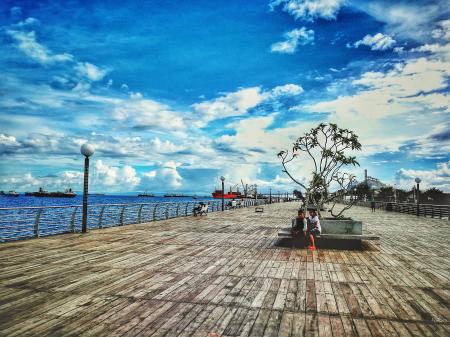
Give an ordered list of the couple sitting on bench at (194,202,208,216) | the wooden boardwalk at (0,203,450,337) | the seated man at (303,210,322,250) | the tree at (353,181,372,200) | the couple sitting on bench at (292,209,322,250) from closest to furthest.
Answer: the wooden boardwalk at (0,203,450,337), the seated man at (303,210,322,250), the couple sitting on bench at (292,209,322,250), the couple sitting on bench at (194,202,208,216), the tree at (353,181,372,200)

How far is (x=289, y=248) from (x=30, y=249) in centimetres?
740

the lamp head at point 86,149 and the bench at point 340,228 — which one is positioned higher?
the lamp head at point 86,149

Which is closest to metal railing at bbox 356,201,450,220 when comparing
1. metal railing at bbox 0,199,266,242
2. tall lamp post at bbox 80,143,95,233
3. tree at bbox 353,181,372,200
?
tree at bbox 353,181,372,200

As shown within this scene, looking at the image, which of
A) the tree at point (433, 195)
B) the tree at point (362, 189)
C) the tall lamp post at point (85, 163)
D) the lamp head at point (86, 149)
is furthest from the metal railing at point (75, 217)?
the tree at point (433, 195)

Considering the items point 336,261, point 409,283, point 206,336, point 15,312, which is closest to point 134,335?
point 206,336

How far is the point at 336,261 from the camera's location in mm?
8234

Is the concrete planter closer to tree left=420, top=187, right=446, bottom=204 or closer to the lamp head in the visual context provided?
the lamp head

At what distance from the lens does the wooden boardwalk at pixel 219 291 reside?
4090 millimetres

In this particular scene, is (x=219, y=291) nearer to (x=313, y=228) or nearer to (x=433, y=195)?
(x=313, y=228)

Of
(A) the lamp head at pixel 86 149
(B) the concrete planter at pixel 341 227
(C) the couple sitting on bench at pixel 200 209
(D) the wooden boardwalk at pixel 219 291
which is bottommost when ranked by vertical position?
(D) the wooden boardwalk at pixel 219 291

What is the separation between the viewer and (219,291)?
5531 millimetres

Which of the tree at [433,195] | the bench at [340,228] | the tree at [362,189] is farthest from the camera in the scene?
the tree at [433,195]

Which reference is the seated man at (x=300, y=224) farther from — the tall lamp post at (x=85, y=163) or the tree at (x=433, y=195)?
the tree at (x=433, y=195)

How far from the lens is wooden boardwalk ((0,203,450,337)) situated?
4090mm
